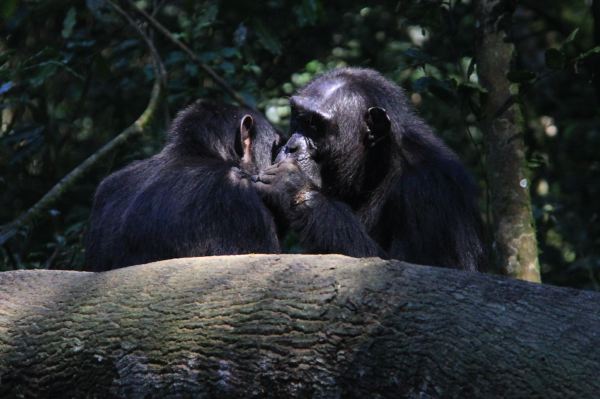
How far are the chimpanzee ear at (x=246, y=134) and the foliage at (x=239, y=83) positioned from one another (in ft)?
3.84

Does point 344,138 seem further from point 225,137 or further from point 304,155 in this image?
point 225,137

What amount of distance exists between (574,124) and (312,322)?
6.37m

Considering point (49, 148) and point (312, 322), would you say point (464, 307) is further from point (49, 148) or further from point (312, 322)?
point (49, 148)

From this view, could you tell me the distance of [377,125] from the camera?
5.50 metres

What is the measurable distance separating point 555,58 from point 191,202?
2.31 metres

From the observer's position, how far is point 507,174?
5.93 meters

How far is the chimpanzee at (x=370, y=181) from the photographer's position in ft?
16.7

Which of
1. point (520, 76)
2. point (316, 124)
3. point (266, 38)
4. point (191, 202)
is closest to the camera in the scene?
point (191, 202)

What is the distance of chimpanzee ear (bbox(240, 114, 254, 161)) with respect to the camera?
19.2ft

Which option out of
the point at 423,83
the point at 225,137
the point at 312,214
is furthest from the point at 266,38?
the point at 312,214

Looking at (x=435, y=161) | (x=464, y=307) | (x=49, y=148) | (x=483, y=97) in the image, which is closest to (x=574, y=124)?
(x=483, y=97)

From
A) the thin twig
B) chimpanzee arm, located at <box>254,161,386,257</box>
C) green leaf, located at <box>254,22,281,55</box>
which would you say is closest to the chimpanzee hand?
chimpanzee arm, located at <box>254,161,386,257</box>

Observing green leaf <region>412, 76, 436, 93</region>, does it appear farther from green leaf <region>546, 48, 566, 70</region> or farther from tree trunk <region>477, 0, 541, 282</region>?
green leaf <region>546, 48, 566, 70</region>

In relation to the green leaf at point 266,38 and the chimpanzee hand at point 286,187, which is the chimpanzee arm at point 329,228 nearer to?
the chimpanzee hand at point 286,187
